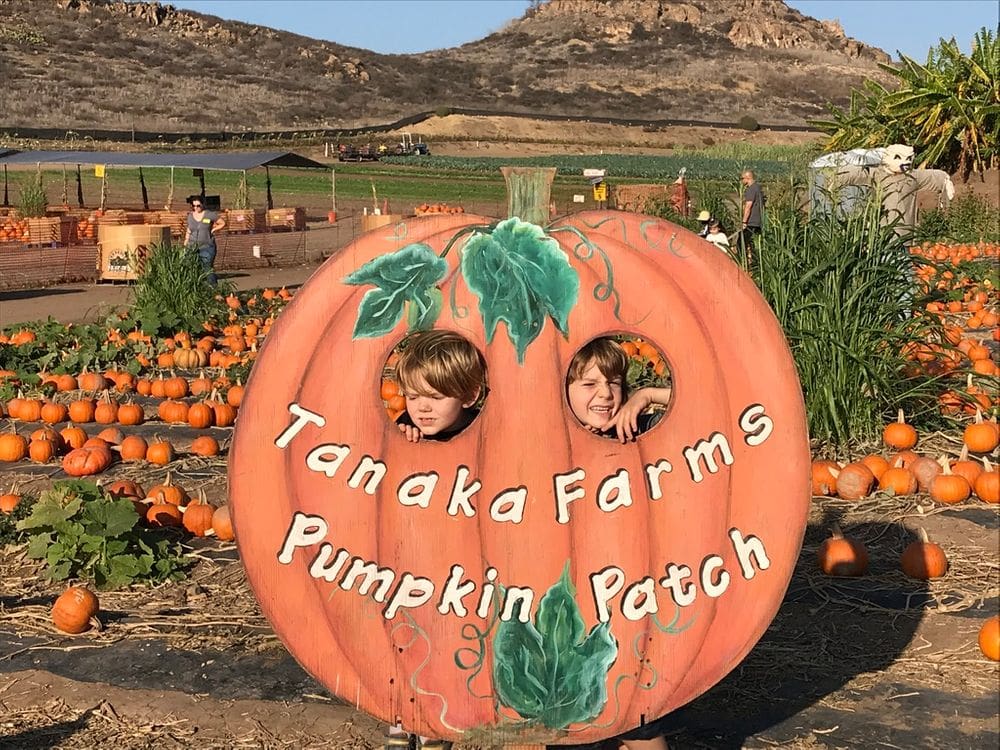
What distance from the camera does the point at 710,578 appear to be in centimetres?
A: 287

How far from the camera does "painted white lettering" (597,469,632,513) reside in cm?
287

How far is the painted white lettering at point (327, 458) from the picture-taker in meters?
2.85

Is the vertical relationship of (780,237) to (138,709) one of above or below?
above

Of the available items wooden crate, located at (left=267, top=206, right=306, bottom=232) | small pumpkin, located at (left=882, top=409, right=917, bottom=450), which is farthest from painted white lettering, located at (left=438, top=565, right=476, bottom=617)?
A: wooden crate, located at (left=267, top=206, right=306, bottom=232)

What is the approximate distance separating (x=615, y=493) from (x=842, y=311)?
A: 411 cm

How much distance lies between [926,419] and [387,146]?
56185mm

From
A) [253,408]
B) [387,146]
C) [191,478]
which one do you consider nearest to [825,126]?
[191,478]

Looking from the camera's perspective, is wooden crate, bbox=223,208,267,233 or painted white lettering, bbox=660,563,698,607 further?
wooden crate, bbox=223,208,267,233

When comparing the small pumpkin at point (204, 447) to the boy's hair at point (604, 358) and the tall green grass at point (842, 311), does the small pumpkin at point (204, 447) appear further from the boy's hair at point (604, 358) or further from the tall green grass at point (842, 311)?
the boy's hair at point (604, 358)

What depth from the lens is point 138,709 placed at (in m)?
4.04

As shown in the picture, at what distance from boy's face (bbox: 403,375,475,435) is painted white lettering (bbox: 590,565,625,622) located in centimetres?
68

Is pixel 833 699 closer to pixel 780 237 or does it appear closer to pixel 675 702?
pixel 675 702

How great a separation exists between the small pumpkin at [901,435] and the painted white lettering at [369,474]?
4388mm

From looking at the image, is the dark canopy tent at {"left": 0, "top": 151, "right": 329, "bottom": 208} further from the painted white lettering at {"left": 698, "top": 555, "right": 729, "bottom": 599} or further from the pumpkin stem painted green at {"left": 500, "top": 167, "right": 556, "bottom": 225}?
the painted white lettering at {"left": 698, "top": 555, "right": 729, "bottom": 599}
